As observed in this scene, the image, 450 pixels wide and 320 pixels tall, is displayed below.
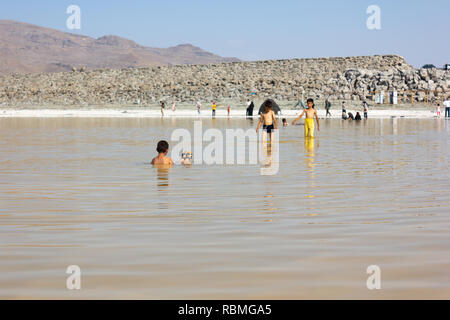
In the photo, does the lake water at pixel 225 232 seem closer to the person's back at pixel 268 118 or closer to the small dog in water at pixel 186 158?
the small dog in water at pixel 186 158

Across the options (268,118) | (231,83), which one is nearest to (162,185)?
(268,118)

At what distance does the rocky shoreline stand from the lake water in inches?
2593

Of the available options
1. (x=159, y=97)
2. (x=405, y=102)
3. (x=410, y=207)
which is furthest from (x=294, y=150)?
(x=159, y=97)

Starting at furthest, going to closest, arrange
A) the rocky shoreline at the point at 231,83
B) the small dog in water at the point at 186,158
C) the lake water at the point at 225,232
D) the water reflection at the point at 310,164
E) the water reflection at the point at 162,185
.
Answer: the rocky shoreline at the point at 231,83, the small dog in water at the point at 186,158, the water reflection at the point at 310,164, the water reflection at the point at 162,185, the lake water at the point at 225,232

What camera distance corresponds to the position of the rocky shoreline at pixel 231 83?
265 ft

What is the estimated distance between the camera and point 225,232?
641 cm

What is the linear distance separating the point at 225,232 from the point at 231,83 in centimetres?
9479

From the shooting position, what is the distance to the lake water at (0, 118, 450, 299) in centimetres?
461

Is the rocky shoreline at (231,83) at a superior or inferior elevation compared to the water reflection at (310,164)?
superior

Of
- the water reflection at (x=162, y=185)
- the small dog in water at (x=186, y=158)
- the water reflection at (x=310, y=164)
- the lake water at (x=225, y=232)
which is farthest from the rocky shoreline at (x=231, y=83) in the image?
the lake water at (x=225, y=232)

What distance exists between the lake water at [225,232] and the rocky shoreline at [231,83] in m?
65.9

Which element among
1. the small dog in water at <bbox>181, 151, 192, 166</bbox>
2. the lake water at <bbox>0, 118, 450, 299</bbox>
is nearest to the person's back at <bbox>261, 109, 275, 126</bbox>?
the small dog in water at <bbox>181, 151, 192, 166</bbox>

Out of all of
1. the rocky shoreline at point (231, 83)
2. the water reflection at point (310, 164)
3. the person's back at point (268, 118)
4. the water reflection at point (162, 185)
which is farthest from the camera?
the rocky shoreline at point (231, 83)

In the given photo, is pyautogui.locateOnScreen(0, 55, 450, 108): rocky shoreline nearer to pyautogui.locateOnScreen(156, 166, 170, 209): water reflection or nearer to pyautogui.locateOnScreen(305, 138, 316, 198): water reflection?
pyautogui.locateOnScreen(305, 138, 316, 198): water reflection
